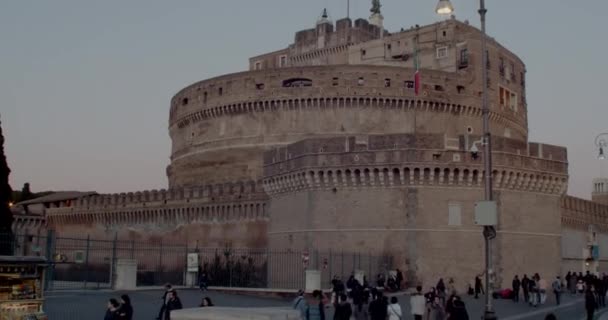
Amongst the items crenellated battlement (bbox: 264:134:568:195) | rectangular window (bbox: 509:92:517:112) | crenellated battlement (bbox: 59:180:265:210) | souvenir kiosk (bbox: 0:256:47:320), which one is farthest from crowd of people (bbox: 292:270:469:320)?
rectangular window (bbox: 509:92:517:112)

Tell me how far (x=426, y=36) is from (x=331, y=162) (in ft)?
73.7

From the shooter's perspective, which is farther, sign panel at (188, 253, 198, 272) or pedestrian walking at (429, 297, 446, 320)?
sign panel at (188, 253, 198, 272)

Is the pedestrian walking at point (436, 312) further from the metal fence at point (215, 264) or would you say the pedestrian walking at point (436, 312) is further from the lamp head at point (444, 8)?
the lamp head at point (444, 8)

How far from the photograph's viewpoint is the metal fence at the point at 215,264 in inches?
904

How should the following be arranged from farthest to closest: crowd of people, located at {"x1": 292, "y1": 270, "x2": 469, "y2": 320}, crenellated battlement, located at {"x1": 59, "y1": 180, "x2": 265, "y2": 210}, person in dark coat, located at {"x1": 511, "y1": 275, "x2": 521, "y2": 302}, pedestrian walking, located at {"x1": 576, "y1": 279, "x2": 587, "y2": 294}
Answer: crenellated battlement, located at {"x1": 59, "y1": 180, "x2": 265, "y2": 210}, pedestrian walking, located at {"x1": 576, "y1": 279, "x2": 587, "y2": 294}, person in dark coat, located at {"x1": 511, "y1": 275, "x2": 521, "y2": 302}, crowd of people, located at {"x1": 292, "y1": 270, "x2": 469, "y2": 320}

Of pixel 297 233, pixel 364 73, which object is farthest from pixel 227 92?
pixel 297 233

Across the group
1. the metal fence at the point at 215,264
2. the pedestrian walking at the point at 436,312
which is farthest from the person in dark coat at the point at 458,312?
the metal fence at the point at 215,264

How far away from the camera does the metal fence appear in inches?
904

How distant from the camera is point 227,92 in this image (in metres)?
42.5

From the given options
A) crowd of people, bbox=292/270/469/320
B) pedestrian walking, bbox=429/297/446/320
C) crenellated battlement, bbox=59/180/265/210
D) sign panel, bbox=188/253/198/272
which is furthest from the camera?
crenellated battlement, bbox=59/180/265/210

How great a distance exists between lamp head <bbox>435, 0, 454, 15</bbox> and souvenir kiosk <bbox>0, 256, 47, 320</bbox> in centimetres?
3923

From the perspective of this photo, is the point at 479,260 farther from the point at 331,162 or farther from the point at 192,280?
the point at 192,280

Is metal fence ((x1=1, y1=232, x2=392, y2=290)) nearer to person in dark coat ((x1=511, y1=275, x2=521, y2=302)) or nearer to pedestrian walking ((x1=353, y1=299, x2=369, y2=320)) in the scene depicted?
person in dark coat ((x1=511, y1=275, x2=521, y2=302))

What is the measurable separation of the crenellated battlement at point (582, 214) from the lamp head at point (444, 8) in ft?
46.9
